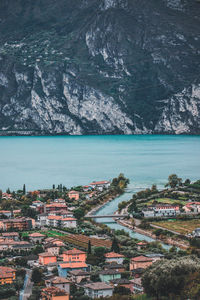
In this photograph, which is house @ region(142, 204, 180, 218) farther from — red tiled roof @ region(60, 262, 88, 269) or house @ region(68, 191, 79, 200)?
red tiled roof @ region(60, 262, 88, 269)

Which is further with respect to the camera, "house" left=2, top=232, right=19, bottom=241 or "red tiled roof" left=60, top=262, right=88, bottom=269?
"house" left=2, top=232, right=19, bottom=241

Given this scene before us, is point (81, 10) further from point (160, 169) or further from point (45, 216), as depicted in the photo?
point (45, 216)

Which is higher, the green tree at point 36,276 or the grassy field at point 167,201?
the grassy field at point 167,201

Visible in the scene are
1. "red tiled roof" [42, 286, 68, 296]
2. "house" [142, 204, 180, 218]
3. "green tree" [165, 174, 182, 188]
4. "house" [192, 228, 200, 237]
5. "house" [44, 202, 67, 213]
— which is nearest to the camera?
"red tiled roof" [42, 286, 68, 296]

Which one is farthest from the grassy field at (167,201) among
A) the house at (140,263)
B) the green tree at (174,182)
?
the house at (140,263)

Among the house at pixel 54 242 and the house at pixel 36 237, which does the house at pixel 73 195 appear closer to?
the house at pixel 36 237

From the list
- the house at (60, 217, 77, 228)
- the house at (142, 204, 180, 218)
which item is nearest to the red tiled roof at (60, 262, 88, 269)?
the house at (60, 217, 77, 228)

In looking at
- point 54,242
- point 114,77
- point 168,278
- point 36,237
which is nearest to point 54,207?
point 36,237
